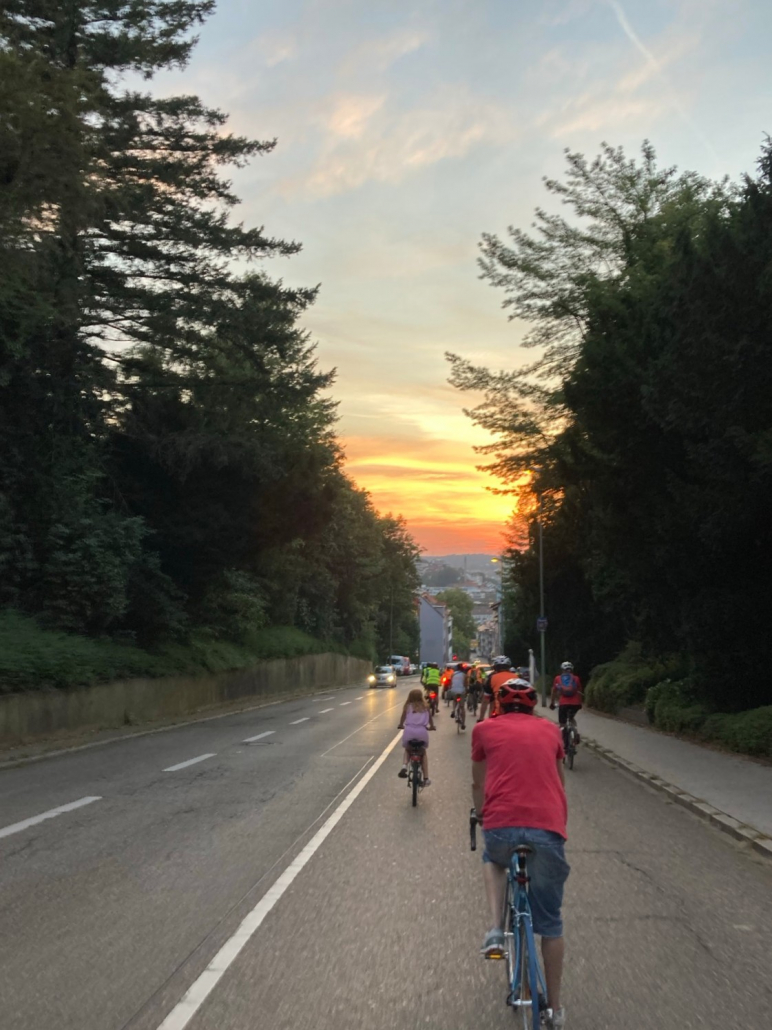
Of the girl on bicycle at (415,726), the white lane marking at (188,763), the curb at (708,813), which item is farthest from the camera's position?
the white lane marking at (188,763)

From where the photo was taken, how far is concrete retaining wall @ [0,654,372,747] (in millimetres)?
20688

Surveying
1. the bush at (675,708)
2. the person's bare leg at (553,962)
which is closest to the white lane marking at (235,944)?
the person's bare leg at (553,962)

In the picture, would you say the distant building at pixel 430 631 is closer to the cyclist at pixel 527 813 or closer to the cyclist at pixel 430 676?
the cyclist at pixel 430 676

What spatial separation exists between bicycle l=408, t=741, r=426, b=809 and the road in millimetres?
261

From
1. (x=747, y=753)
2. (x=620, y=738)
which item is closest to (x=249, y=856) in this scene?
(x=747, y=753)

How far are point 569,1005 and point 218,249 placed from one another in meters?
26.4

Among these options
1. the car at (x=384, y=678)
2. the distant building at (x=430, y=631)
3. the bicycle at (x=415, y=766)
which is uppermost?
the distant building at (x=430, y=631)

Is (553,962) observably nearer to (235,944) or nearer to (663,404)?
(235,944)

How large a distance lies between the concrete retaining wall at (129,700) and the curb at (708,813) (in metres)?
11.6

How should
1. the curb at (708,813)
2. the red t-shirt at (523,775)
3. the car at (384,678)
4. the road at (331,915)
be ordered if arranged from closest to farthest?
the red t-shirt at (523,775) < the road at (331,915) < the curb at (708,813) < the car at (384,678)

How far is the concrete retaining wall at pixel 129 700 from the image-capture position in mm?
20688

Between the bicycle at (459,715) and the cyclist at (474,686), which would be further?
the cyclist at (474,686)

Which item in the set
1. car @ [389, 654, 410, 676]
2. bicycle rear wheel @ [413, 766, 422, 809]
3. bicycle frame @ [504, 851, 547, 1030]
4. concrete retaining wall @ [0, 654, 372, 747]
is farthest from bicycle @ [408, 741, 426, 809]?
car @ [389, 654, 410, 676]

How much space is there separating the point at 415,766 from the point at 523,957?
829 centimetres
